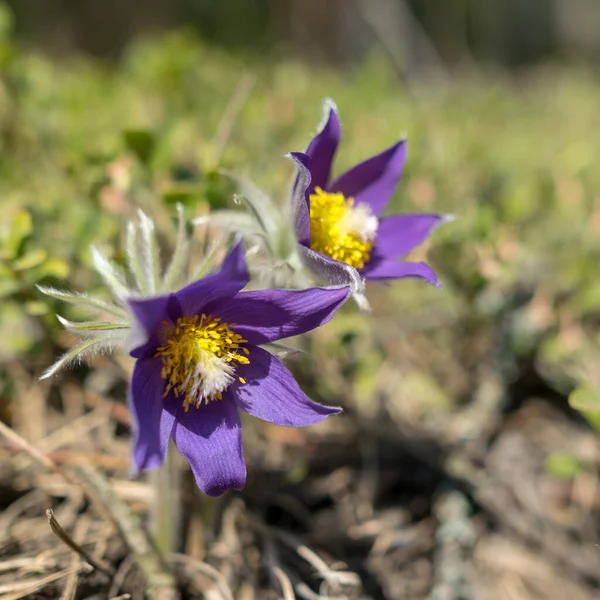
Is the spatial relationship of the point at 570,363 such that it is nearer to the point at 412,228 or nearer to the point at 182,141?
the point at 412,228

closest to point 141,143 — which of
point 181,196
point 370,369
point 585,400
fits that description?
point 181,196

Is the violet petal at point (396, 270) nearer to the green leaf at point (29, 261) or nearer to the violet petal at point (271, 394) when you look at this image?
the violet petal at point (271, 394)

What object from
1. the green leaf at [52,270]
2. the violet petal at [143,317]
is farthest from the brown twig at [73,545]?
the green leaf at [52,270]

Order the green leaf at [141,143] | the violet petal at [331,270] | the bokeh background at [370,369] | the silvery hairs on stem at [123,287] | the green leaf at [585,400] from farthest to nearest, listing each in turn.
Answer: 1. the green leaf at [141,143]
2. the bokeh background at [370,369]
3. the green leaf at [585,400]
4. the violet petal at [331,270]
5. the silvery hairs on stem at [123,287]

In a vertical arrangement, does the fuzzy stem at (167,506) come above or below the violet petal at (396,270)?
below

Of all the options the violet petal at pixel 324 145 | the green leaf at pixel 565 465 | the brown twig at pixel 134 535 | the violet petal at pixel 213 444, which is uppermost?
the violet petal at pixel 324 145

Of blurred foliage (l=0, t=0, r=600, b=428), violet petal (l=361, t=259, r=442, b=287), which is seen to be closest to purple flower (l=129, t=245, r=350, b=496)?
violet petal (l=361, t=259, r=442, b=287)

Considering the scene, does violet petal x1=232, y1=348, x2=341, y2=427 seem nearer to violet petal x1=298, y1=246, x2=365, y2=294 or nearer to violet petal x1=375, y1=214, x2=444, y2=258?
violet petal x1=298, y1=246, x2=365, y2=294
